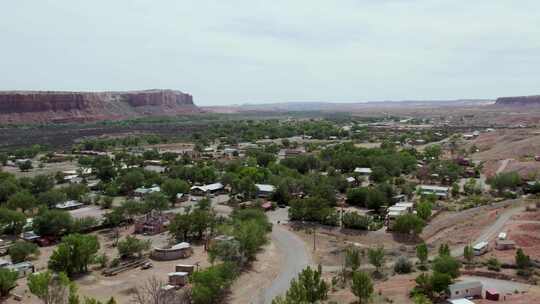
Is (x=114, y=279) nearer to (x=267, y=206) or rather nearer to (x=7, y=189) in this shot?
(x=267, y=206)

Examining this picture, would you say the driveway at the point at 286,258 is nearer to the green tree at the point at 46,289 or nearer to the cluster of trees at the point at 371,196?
the cluster of trees at the point at 371,196

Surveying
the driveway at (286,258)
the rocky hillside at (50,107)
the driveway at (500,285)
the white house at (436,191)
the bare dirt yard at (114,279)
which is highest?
the rocky hillside at (50,107)

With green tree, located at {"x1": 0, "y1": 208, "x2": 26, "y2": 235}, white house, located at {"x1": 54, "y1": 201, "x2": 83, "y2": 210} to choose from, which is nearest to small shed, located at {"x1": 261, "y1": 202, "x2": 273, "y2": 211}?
white house, located at {"x1": 54, "y1": 201, "x2": 83, "y2": 210}

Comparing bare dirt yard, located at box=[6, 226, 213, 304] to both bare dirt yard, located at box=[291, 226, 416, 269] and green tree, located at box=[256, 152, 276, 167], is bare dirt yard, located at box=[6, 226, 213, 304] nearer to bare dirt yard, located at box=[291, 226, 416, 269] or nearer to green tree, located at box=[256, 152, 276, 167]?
bare dirt yard, located at box=[291, 226, 416, 269]

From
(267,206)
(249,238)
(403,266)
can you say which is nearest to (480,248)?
(403,266)

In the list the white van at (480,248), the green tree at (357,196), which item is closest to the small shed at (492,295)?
the white van at (480,248)

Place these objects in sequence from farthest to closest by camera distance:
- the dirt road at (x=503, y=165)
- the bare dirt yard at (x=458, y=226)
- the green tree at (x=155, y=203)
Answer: the dirt road at (x=503, y=165)
the green tree at (x=155, y=203)
the bare dirt yard at (x=458, y=226)

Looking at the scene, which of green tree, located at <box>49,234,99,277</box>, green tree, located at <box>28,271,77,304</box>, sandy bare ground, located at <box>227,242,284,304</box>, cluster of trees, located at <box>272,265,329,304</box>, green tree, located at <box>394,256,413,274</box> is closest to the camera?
cluster of trees, located at <box>272,265,329,304</box>
